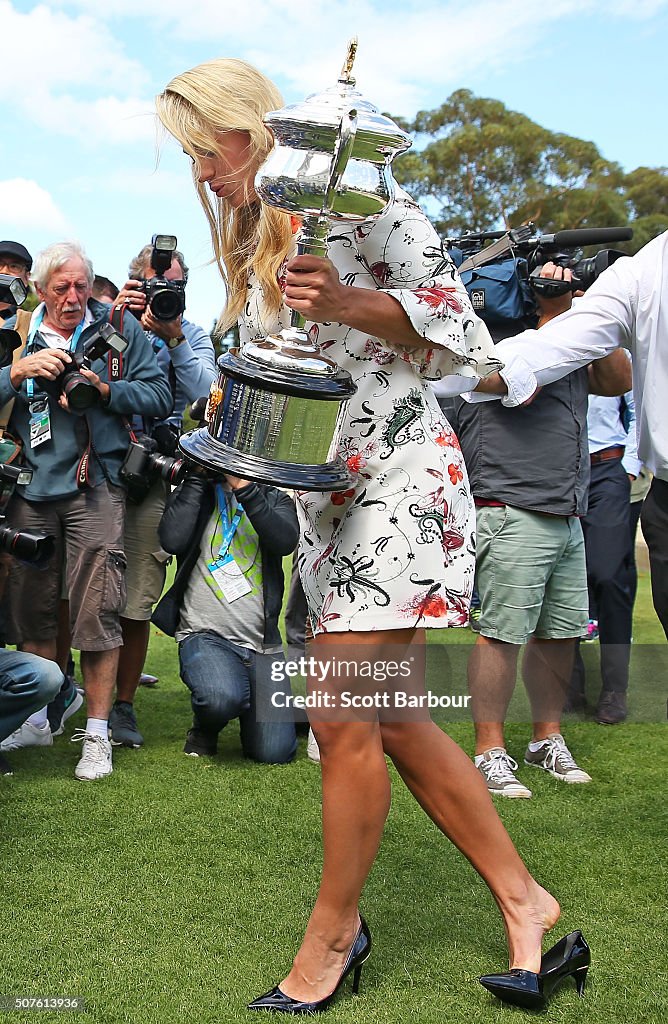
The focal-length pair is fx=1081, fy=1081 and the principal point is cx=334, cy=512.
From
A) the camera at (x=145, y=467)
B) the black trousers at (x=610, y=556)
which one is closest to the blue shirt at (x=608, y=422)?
the black trousers at (x=610, y=556)

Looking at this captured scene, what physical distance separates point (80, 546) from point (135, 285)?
1.18 metres

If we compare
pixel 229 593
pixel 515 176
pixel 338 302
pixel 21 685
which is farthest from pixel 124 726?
pixel 515 176

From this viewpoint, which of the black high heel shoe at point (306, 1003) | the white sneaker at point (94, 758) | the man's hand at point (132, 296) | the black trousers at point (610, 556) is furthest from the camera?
the black trousers at point (610, 556)

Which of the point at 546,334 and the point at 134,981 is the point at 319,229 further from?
the point at 134,981

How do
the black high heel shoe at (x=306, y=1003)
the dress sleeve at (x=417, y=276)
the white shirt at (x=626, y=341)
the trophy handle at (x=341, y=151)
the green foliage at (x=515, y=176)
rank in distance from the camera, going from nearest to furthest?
the trophy handle at (x=341, y=151)
the dress sleeve at (x=417, y=276)
the black high heel shoe at (x=306, y=1003)
the white shirt at (x=626, y=341)
the green foliage at (x=515, y=176)

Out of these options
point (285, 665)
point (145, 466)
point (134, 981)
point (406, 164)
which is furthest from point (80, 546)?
point (406, 164)

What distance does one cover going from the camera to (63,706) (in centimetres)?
475

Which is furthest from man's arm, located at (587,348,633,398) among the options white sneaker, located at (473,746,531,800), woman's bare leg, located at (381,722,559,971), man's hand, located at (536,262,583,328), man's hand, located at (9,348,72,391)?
woman's bare leg, located at (381,722,559,971)

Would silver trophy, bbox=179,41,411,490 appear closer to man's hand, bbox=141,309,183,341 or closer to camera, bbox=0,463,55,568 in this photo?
camera, bbox=0,463,55,568

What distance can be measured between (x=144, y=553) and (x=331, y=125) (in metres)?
3.03

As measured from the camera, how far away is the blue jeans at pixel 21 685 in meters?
3.26

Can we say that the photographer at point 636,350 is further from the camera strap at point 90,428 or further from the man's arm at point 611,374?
the camera strap at point 90,428

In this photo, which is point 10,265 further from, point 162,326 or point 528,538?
point 528,538

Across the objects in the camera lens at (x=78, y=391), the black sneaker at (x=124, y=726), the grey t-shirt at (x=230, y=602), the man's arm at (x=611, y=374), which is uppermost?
the man's arm at (x=611, y=374)
